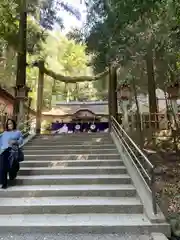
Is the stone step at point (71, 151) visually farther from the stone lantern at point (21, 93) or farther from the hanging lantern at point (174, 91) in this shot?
the hanging lantern at point (174, 91)

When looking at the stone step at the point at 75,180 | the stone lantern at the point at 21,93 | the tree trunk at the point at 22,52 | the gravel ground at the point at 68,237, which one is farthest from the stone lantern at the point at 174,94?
the gravel ground at the point at 68,237

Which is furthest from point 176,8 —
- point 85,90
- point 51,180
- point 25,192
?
point 85,90

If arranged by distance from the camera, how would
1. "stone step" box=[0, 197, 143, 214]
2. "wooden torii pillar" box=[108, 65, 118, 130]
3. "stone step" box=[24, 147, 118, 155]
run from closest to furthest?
1. "stone step" box=[0, 197, 143, 214]
2. "stone step" box=[24, 147, 118, 155]
3. "wooden torii pillar" box=[108, 65, 118, 130]

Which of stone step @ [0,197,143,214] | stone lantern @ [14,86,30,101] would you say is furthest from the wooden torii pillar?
stone step @ [0,197,143,214]

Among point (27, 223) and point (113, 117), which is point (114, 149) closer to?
point (113, 117)

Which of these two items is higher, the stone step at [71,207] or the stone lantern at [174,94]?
the stone lantern at [174,94]

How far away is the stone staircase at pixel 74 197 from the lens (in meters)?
3.88

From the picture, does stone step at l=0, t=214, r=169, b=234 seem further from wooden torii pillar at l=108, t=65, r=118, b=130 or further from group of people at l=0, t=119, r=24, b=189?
wooden torii pillar at l=108, t=65, r=118, b=130

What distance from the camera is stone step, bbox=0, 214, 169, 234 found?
382 cm

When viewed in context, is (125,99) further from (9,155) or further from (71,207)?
(71,207)

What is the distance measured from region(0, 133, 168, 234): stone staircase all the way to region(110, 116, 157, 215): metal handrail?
310 mm

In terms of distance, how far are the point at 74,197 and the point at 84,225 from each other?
3.48ft

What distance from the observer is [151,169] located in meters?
4.11

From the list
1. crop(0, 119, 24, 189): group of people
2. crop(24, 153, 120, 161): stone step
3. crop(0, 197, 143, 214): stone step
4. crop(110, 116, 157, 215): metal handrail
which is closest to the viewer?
crop(110, 116, 157, 215): metal handrail
